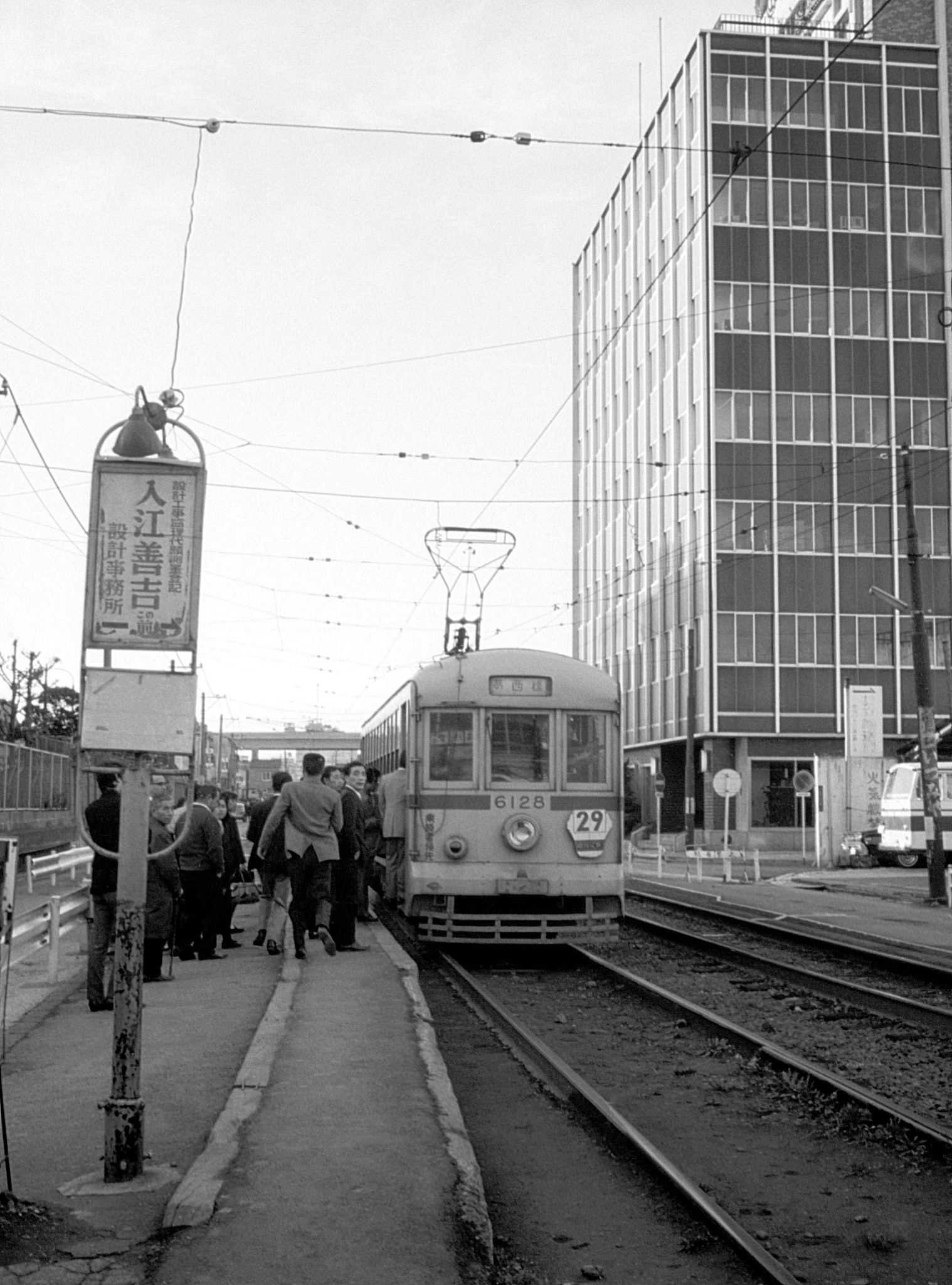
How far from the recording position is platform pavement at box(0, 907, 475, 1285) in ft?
15.3

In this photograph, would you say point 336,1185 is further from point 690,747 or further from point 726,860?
point 690,747

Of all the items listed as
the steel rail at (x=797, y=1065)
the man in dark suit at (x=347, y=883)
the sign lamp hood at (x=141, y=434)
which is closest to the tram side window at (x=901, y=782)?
the man in dark suit at (x=347, y=883)

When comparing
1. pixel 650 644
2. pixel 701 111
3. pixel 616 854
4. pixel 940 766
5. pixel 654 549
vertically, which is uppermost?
pixel 701 111

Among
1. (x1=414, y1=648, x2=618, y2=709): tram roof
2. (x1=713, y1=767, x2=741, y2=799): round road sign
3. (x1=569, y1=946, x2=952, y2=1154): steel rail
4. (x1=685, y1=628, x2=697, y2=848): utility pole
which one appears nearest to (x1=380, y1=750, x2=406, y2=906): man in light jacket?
(x1=414, y1=648, x2=618, y2=709): tram roof

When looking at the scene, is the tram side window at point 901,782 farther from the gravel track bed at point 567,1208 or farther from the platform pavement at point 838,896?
the gravel track bed at point 567,1208

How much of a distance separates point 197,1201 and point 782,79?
5419cm

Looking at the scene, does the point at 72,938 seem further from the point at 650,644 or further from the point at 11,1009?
the point at 650,644

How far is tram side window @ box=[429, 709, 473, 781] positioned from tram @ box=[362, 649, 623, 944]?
1cm

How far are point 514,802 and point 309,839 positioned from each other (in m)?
2.28

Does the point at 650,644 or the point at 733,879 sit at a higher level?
the point at 650,644

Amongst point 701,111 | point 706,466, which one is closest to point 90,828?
point 706,466

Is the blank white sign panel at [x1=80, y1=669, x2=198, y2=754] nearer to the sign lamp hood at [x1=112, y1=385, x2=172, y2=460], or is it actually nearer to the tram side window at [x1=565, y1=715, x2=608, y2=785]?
the sign lamp hood at [x1=112, y1=385, x2=172, y2=460]

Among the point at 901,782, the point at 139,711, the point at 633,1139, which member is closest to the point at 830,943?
the point at 633,1139

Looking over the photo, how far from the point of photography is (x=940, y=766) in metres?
34.2
